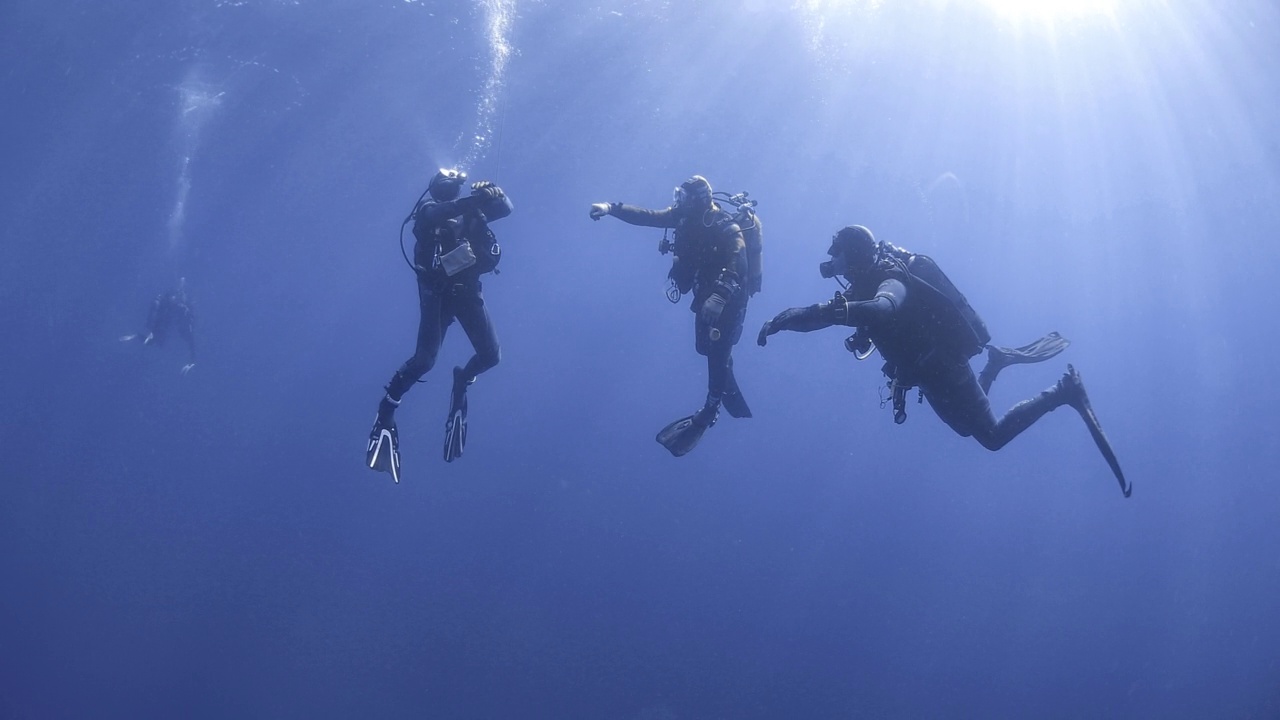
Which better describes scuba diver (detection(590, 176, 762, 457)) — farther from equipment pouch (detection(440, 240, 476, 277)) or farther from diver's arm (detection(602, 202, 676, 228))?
equipment pouch (detection(440, 240, 476, 277))

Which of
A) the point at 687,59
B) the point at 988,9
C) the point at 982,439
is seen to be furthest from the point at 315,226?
the point at 982,439

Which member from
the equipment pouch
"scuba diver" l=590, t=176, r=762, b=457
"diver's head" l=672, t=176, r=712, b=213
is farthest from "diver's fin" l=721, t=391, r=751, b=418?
the equipment pouch

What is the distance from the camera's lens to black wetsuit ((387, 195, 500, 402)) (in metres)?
7.27

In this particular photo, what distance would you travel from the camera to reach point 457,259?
6.86 m

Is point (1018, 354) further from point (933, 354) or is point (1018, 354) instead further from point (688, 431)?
point (688, 431)

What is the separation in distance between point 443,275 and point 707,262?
302 centimetres

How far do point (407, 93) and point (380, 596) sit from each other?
2435 centimetres

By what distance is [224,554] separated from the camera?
111 ft

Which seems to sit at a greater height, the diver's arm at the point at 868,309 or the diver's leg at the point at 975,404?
the diver's arm at the point at 868,309

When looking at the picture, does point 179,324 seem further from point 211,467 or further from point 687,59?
point 687,59

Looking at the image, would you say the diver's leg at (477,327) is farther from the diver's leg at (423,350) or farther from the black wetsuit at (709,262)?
the black wetsuit at (709,262)

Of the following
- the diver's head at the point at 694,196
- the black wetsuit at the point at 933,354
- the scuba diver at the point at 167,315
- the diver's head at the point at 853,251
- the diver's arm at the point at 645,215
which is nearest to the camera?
the black wetsuit at the point at 933,354

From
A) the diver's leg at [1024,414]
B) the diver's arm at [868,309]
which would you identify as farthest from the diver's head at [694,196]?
the diver's leg at [1024,414]

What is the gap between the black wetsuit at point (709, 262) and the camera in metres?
7.52
